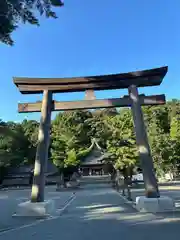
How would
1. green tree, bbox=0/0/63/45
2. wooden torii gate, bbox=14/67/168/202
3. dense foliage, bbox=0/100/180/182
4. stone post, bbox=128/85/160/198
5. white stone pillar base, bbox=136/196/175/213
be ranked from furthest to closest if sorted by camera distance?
1. dense foliage, bbox=0/100/180/182
2. wooden torii gate, bbox=14/67/168/202
3. stone post, bbox=128/85/160/198
4. white stone pillar base, bbox=136/196/175/213
5. green tree, bbox=0/0/63/45

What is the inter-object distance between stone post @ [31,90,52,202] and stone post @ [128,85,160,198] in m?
3.20

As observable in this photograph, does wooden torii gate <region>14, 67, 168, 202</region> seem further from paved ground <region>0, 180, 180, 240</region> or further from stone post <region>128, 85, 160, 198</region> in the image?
paved ground <region>0, 180, 180, 240</region>

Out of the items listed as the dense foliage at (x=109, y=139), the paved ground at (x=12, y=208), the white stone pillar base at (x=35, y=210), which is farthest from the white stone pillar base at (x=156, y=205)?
the dense foliage at (x=109, y=139)

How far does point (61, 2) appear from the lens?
5867 mm

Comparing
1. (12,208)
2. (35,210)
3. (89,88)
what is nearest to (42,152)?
(35,210)

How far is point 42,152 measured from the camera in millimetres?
9938

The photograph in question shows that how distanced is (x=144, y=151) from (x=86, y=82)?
339 cm

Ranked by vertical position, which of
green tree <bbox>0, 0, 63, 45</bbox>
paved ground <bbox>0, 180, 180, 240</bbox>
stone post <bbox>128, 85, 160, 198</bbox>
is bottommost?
paved ground <bbox>0, 180, 180, 240</bbox>

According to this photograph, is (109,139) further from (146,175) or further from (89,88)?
(146,175)

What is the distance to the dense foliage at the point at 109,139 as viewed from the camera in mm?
26547

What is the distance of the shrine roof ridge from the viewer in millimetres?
10602

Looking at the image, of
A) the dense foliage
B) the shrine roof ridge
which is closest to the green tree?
the shrine roof ridge

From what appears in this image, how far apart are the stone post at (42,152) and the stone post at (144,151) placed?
3.20 m

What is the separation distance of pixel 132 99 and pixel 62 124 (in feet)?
93.2
